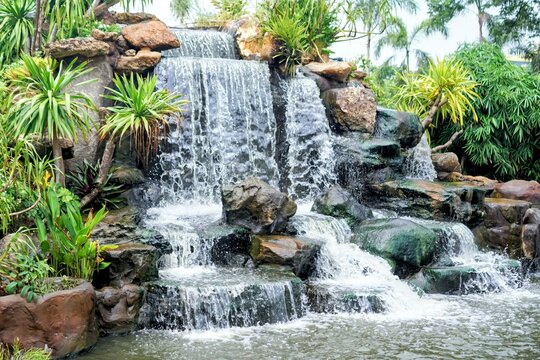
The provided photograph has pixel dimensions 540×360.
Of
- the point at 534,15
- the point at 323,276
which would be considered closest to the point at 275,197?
the point at 323,276

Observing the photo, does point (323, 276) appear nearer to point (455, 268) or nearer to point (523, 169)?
point (455, 268)

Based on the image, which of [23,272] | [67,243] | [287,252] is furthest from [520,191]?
[23,272]

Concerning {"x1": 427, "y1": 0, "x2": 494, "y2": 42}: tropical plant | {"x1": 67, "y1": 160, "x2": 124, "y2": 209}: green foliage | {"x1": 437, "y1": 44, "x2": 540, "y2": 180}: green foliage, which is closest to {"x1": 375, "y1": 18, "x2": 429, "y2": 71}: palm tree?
{"x1": 427, "y1": 0, "x2": 494, "y2": 42}: tropical plant

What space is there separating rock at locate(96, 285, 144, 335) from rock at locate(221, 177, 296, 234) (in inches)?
103

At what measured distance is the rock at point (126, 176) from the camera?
426 inches

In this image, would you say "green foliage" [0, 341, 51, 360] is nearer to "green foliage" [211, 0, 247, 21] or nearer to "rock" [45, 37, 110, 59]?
"rock" [45, 37, 110, 59]

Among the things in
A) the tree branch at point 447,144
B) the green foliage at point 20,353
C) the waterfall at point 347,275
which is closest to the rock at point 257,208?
the waterfall at point 347,275

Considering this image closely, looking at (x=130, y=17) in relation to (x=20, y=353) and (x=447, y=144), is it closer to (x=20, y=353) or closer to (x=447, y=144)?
(x=447, y=144)

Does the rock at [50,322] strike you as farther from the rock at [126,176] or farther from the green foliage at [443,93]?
the green foliage at [443,93]

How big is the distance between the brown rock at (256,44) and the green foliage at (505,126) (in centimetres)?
647

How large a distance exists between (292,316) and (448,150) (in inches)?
440

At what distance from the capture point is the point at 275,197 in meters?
10.1

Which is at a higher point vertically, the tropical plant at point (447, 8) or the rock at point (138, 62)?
the tropical plant at point (447, 8)

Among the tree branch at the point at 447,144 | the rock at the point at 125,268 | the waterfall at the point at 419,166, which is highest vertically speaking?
the tree branch at the point at 447,144
